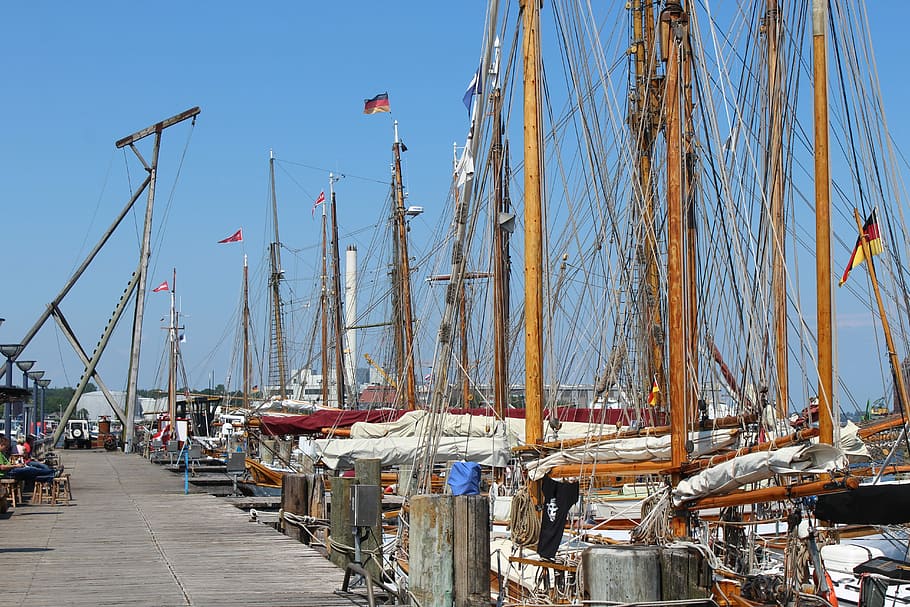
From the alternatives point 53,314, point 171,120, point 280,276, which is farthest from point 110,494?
point 280,276

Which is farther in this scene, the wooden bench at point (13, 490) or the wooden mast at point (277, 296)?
the wooden mast at point (277, 296)

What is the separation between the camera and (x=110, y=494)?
29.5 meters

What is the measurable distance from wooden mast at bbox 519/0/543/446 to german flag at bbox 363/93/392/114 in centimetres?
2583

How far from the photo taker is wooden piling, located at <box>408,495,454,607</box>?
12.1 metres

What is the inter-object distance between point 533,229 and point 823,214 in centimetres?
455

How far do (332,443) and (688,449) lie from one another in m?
14.8

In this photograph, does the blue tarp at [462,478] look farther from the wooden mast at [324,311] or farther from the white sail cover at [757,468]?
the wooden mast at [324,311]

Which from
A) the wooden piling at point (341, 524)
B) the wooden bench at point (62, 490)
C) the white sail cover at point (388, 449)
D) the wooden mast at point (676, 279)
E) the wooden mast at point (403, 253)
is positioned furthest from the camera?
the wooden mast at point (403, 253)

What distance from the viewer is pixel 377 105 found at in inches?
1718

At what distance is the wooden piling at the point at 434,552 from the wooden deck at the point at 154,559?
120 cm

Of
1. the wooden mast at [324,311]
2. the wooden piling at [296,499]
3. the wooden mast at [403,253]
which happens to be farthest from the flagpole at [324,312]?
the wooden piling at [296,499]

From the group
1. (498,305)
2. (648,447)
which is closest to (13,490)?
(498,305)

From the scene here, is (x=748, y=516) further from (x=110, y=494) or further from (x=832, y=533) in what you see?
(x=110, y=494)

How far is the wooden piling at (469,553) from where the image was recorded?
39.5 feet
